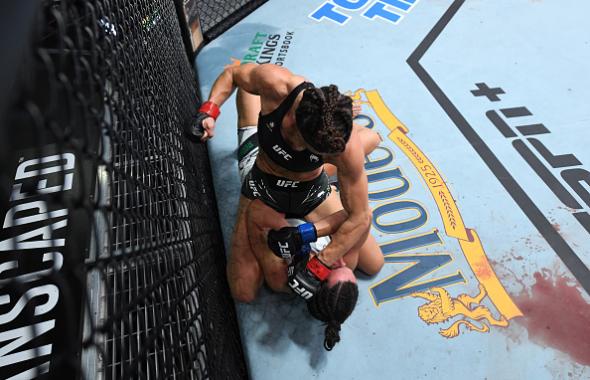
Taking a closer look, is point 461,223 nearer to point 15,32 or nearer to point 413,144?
point 413,144

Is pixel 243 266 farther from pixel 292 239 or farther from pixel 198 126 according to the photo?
pixel 198 126

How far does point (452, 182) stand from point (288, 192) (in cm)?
107

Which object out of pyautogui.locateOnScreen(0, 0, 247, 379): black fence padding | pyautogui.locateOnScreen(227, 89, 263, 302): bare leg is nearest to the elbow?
pyautogui.locateOnScreen(227, 89, 263, 302): bare leg

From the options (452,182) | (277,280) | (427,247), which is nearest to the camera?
(277,280)

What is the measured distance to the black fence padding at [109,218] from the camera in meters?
0.64

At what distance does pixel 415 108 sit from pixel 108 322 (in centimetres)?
256

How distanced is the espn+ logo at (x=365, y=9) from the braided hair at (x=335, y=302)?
2.75 meters

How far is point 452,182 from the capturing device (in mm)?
2461

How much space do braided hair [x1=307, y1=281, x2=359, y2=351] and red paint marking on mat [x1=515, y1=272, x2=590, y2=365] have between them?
0.84 metres

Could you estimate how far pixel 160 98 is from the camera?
6.00 feet

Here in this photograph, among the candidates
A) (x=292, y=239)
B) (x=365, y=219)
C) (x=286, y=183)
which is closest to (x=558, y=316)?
(x=365, y=219)

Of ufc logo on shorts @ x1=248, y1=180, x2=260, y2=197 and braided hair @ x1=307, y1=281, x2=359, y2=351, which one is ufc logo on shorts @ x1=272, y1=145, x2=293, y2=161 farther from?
braided hair @ x1=307, y1=281, x2=359, y2=351

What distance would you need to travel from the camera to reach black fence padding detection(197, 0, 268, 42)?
3.76 metres

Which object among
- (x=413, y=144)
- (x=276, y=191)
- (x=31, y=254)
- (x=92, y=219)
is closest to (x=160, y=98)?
(x=276, y=191)
